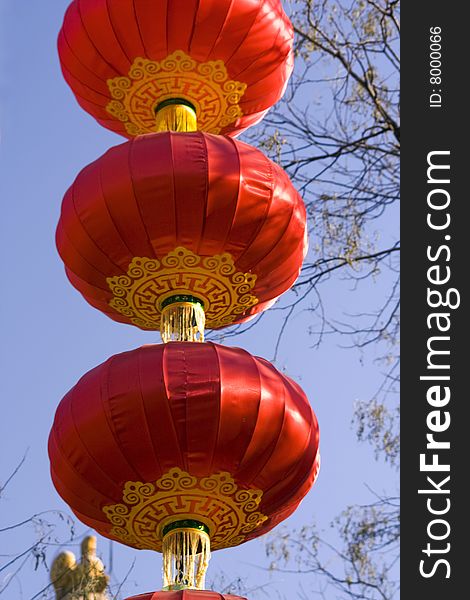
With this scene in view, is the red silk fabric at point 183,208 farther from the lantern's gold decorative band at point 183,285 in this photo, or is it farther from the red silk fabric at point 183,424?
the red silk fabric at point 183,424

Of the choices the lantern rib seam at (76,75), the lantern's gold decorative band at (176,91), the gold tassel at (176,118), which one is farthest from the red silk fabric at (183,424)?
the lantern rib seam at (76,75)

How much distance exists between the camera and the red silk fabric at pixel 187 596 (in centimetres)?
527

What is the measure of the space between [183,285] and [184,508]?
3.41ft

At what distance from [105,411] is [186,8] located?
208cm

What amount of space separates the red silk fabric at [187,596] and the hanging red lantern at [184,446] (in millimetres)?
340

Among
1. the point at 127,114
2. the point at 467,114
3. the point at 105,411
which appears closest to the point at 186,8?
the point at 127,114

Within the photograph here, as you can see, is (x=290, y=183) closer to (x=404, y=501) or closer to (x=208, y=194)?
(x=208, y=194)

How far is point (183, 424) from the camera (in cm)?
543

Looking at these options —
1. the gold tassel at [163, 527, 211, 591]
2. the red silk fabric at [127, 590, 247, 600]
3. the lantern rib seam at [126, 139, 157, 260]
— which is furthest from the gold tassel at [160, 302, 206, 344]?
the red silk fabric at [127, 590, 247, 600]

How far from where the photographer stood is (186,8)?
21.5 ft

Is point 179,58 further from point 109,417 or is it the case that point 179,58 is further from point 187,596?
point 187,596

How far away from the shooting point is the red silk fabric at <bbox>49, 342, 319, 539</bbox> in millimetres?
5465

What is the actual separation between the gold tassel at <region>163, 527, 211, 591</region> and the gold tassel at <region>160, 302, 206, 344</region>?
878mm

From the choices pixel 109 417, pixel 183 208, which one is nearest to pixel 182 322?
pixel 183 208
